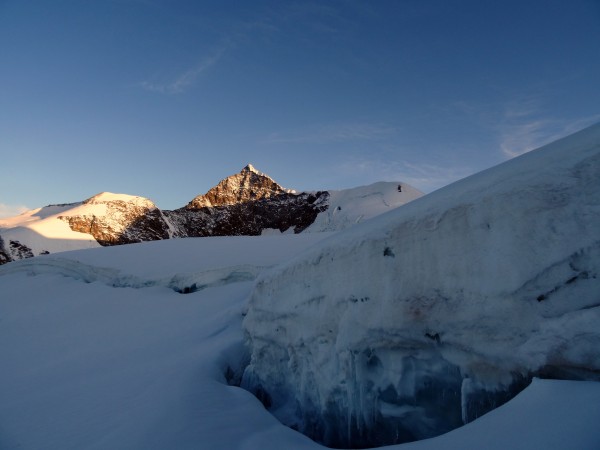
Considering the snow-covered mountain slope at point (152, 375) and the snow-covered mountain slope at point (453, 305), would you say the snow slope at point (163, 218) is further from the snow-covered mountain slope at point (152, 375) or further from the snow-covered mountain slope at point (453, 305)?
the snow-covered mountain slope at point (453, 305)

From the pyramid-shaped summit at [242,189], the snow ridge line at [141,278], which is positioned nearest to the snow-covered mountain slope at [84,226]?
the pyramid-shaped summit at [242,189]

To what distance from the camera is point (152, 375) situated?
452 centimetres

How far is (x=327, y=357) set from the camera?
348 centimetres

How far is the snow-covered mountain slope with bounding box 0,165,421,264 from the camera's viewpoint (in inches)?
1248

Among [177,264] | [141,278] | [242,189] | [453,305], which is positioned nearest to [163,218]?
[242,189]

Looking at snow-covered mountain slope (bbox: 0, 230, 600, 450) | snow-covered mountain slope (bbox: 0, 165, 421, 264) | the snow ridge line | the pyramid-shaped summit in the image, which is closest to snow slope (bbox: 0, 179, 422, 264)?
snow-covered mountain slope (bbox: 0, 165, 421, 264)

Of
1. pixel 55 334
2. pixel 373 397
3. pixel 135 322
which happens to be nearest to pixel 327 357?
pixel 373 397

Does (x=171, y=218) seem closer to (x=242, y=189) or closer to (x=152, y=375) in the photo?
(x=242, y=189)

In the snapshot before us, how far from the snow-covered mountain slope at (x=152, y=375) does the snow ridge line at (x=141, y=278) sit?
2.0 inches

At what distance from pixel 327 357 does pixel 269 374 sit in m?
1.16

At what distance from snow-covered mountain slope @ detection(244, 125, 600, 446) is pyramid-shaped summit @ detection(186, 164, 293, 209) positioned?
5540cm

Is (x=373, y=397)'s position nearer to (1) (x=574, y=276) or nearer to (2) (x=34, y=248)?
(1) (x=574, y=276)

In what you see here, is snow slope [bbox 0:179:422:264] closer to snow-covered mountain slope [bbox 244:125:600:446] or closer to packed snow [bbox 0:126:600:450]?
packed snow [bbox 0:126:600:450]

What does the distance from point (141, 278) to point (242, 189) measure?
52.8 meters
